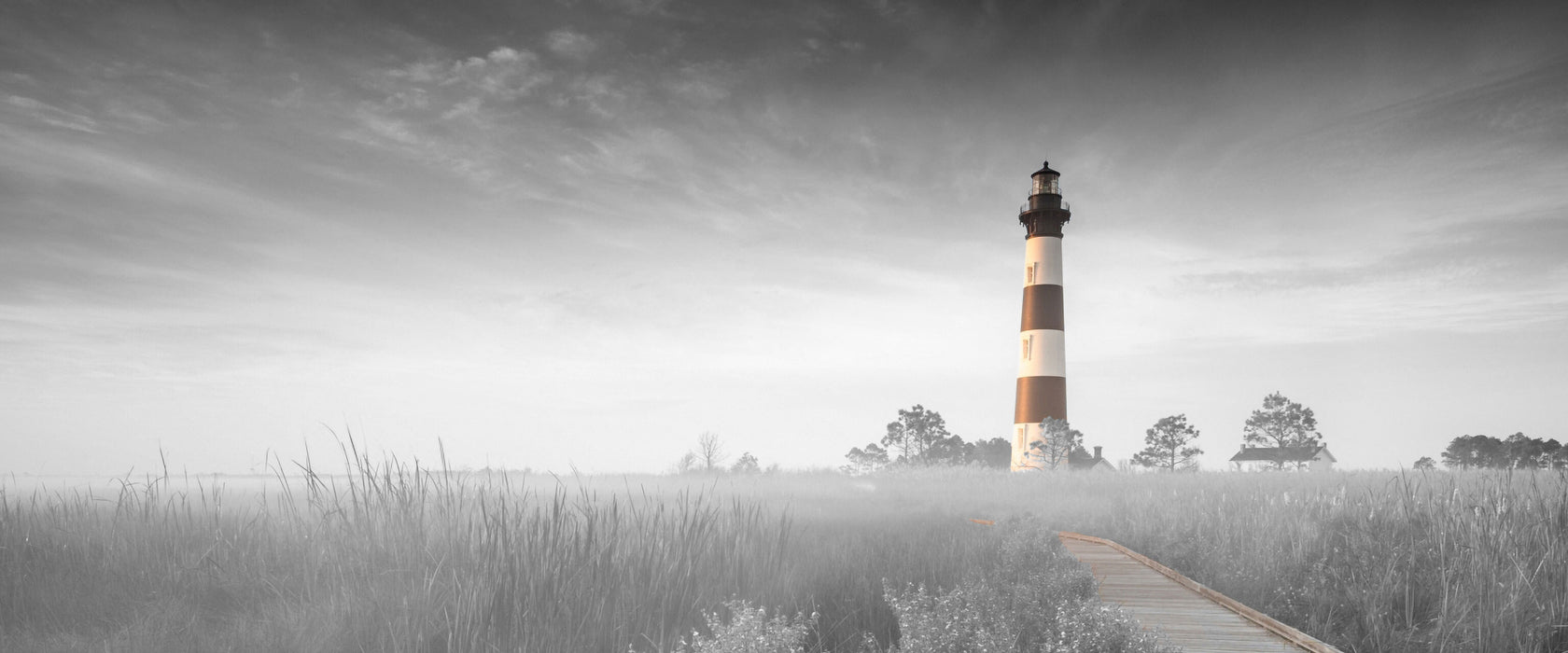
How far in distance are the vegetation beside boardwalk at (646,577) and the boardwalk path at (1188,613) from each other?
499mm

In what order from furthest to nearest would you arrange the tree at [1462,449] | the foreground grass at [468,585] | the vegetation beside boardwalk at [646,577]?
the tree at [1462,449]
the vegetation beside boardwalk at [646,577]
the foreground grass at [468,585]

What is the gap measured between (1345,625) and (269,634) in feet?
25.4

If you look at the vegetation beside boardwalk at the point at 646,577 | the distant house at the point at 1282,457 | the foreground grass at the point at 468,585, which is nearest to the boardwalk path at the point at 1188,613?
the vegetation beside boardwalk at the point at 646,577

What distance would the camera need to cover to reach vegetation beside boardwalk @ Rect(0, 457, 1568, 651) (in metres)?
4.80

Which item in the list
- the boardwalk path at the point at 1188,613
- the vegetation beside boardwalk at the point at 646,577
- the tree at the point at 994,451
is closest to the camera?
the vegetation beside boardwalk at the point at 646,577

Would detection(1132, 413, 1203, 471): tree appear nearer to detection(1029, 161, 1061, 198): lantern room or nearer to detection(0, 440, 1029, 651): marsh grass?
detection(1029, 161, 1061, 198): lantern room

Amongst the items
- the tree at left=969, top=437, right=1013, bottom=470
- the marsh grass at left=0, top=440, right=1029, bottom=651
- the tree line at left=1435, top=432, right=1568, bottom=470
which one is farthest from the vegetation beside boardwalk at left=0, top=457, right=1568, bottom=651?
the tree at left=969, top=437, right=1013, bottom=470

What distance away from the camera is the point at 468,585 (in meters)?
4.76

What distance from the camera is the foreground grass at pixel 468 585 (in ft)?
15.4

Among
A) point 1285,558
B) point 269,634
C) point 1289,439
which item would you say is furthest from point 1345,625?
point 1289,439

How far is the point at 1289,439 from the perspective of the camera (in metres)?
43.8

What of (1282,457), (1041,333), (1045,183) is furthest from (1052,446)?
(1282,457)

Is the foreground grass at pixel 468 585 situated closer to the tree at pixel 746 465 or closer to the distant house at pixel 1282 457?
the tree at pixel 746 465

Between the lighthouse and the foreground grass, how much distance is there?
79.5 ft
